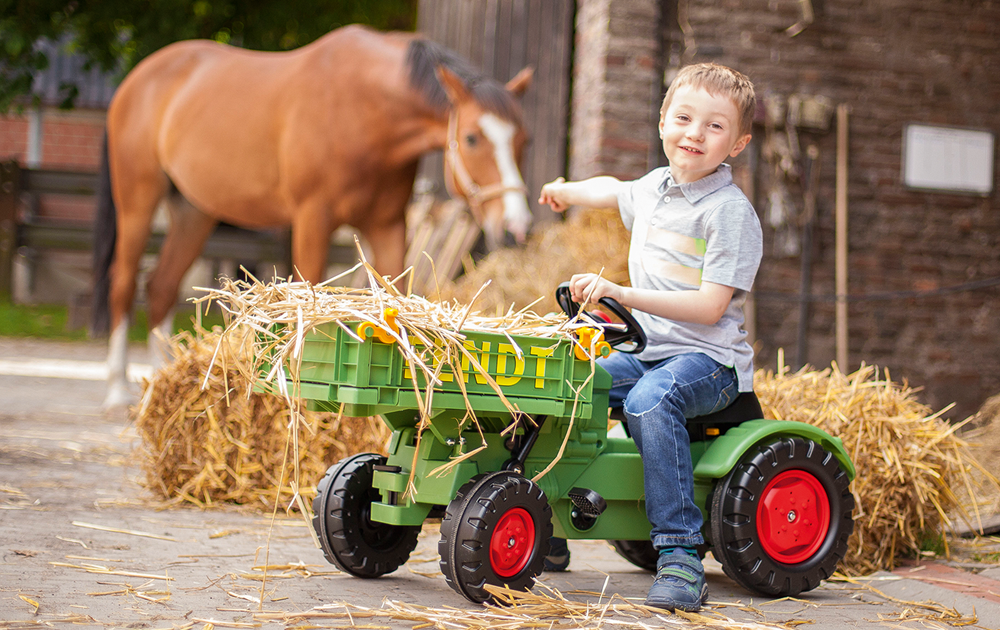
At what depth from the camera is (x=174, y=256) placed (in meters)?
7.08

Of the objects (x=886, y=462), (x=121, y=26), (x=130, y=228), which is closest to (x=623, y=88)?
(x=130, y=228)

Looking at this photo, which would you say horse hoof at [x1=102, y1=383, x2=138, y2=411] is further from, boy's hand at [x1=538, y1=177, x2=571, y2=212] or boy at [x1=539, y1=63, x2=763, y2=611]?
boy at [x1=539, y1=63, x2=763, y2=611]

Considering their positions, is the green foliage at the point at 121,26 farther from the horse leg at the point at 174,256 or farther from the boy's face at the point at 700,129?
the boy's face at the point at 700,129

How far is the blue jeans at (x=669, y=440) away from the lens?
2602 mm

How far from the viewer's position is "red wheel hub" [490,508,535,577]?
8.04ft

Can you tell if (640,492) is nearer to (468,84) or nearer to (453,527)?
(453,527)

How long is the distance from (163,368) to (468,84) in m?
2.37

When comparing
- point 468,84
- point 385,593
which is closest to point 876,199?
point 468,84

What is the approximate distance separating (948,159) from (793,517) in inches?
195

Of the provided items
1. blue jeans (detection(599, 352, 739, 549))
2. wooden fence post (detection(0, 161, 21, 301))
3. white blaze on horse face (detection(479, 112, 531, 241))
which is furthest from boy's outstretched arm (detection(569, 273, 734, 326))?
wooden fence post (detection(0, 161, 21, 301))

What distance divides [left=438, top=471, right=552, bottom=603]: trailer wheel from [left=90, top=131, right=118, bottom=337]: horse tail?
221 inches

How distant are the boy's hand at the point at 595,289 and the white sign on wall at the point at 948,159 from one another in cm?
502

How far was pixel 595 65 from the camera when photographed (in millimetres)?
6516

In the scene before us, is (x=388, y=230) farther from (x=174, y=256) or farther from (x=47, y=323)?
(x=47, y=323)
